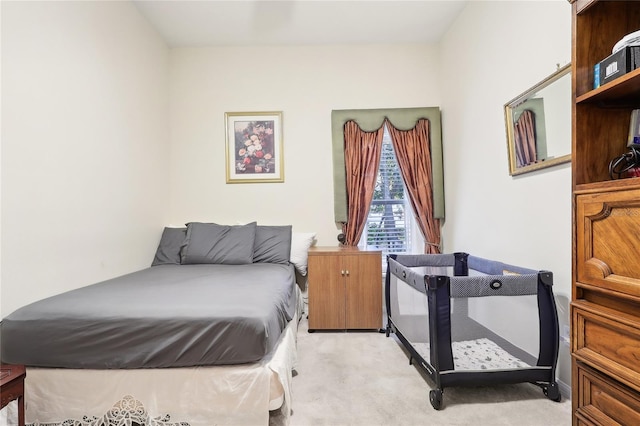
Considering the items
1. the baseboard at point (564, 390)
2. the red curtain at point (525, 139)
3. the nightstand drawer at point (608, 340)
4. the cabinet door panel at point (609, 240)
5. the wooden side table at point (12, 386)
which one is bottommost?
the baseboard at point (564, 390)

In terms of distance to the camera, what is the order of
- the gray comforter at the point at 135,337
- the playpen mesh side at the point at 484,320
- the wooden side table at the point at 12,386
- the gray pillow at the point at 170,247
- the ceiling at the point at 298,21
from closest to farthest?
the wooden side table at the point at 12,386
the gray comforter at the point at 135,337
the playpen mesh side at the point at 484,320
the ceiling at the point at 298,21
the gray pillow at the point at 170,247

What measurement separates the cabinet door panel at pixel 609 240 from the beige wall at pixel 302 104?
2.51 metres

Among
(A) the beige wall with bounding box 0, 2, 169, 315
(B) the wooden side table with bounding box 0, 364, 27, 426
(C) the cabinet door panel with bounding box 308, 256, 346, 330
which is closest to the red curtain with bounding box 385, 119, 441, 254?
(C) the cabinet door panel with bounding box 308, 256, 346, 330

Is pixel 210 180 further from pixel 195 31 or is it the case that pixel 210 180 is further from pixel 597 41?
pixel 597 41

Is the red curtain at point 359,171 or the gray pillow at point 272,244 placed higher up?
the red curtain at point 359,171

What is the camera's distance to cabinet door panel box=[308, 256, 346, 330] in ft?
9.51

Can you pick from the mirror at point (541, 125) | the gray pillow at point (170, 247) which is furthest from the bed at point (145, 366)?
the mirror at point (541, 125)

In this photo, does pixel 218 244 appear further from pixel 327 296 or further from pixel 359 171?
pixel 359 171

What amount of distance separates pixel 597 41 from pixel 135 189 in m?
3.18

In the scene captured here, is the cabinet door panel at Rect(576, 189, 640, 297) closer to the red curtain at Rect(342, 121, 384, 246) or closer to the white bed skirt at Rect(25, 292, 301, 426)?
the white bed skirt at Rect(25, 292, 301, 426)

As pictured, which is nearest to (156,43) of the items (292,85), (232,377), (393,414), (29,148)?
(292,85)

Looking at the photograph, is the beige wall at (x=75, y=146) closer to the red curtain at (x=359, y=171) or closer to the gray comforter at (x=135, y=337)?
the gray comforter at (x=135, y=337)

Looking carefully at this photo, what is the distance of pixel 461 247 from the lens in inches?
121

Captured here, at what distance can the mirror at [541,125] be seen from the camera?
5.84 feet
